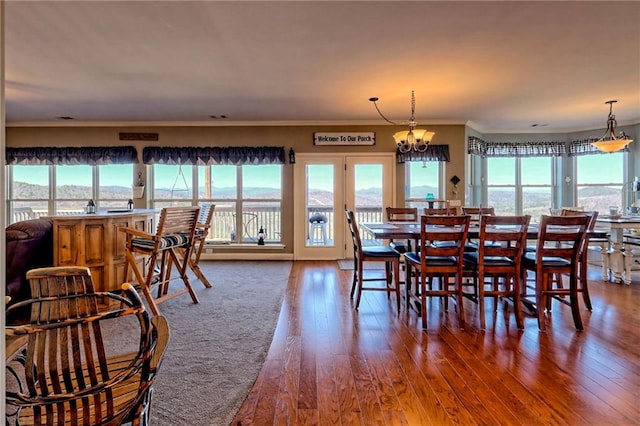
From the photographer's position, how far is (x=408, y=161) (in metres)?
6.03

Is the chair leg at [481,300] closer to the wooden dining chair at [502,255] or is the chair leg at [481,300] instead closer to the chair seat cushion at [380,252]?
the wooden dining chair at [502,255]

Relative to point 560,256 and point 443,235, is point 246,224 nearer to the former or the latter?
point 443,235

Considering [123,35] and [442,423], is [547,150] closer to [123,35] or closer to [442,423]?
[442,423]

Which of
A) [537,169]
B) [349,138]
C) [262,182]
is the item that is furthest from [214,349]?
[537,169]

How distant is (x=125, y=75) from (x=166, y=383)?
3.25 meters

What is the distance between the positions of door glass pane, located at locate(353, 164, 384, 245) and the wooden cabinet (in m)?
3.55

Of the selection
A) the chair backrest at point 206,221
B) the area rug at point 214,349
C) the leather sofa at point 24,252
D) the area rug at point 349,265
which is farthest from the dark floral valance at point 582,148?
the leather sofa at point 24,252

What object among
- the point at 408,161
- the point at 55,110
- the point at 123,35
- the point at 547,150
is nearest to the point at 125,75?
the point at 123,35

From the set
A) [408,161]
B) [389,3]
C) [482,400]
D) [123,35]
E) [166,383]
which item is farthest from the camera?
[408,161]

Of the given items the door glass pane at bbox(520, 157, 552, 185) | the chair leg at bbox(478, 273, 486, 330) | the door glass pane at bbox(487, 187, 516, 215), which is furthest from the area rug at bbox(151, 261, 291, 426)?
the door glass pane at bbox(520, 157, 552, 185)

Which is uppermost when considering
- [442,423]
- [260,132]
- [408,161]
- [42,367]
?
[260,132]

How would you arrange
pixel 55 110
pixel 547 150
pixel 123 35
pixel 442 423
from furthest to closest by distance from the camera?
1. pixel 547 150
2. pixel 55 110
3. pixel 123 35
4. pixel 442 423

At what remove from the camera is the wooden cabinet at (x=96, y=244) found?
10.9 ft

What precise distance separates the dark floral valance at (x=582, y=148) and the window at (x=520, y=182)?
382mm
